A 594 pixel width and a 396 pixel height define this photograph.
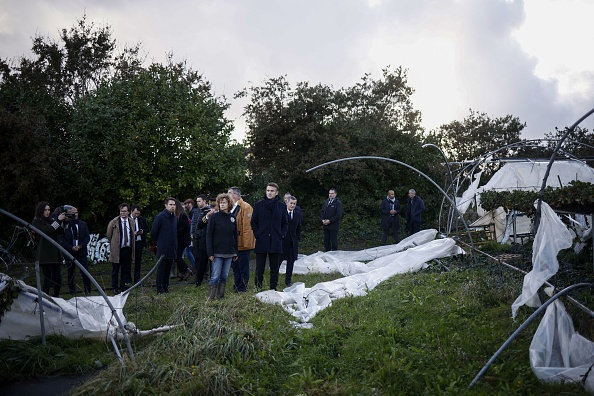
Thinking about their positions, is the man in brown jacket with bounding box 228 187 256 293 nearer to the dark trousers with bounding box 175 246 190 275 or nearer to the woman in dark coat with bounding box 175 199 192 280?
the woman in dark coat with bounding box 175 199 192 280

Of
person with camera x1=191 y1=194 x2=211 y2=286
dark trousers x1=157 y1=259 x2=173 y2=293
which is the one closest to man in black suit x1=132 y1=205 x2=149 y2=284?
dark trousers x1=157 y1=259 x2=173 y2=293

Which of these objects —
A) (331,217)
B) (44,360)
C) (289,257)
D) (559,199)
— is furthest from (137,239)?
(559,199)

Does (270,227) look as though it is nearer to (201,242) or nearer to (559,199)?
(201,242)

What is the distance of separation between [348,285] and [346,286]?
104mm

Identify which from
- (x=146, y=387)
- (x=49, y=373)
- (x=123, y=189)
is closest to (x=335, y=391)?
(x=146, y=387)

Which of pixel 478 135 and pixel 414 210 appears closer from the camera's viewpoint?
pixel 414 210

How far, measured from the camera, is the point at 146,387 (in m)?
4.79

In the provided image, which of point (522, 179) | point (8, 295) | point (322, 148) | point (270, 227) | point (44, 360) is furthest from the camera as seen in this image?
point (322, 148)

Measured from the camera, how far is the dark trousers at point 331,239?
15.7 m

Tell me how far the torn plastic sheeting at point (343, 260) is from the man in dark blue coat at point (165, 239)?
356 cm

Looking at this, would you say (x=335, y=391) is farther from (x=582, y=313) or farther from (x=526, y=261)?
(x=526, y=261)

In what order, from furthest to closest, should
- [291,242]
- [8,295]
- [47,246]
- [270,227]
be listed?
[291,242], [270,227], [47,246], [8,295]

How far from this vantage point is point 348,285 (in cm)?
1012

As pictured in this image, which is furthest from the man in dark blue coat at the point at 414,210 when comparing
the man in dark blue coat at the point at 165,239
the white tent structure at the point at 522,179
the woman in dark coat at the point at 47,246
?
the woman in dark coat at the point at 47,246
